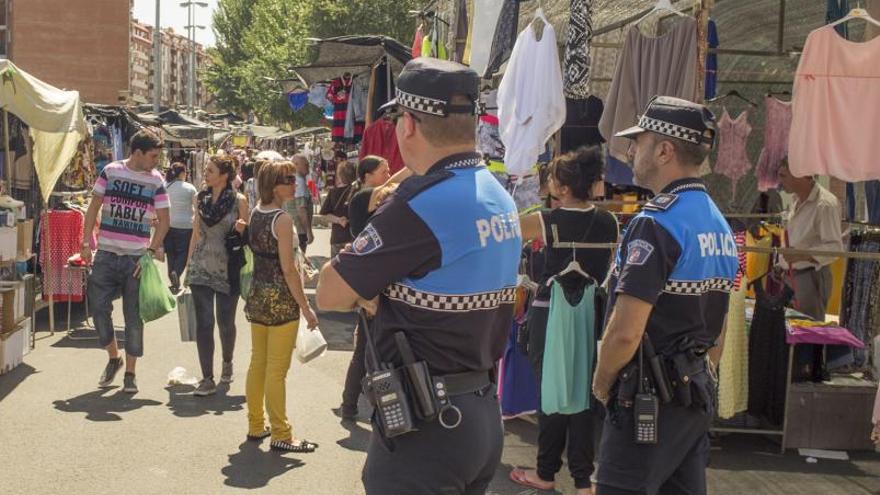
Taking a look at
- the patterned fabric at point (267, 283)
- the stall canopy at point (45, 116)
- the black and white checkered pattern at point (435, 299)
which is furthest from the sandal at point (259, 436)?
the stall canopy at point (45, 116)

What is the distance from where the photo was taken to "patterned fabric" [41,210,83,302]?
38.4 ft

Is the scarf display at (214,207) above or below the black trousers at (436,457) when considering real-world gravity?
above

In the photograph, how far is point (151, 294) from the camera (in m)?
8.65

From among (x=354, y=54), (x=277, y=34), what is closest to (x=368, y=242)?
(x=354, y=54)

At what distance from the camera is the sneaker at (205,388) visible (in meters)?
8.59

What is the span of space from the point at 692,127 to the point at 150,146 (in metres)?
5.78

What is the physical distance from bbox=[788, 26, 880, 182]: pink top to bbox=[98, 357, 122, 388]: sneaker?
5.67 m

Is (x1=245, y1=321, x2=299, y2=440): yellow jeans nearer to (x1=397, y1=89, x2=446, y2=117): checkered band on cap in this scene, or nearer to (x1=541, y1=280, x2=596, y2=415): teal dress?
(x1=541, y1=280, x2=596, y2=415): teal dress

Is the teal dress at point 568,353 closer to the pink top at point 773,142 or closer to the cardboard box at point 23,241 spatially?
the pink top at point 773,142

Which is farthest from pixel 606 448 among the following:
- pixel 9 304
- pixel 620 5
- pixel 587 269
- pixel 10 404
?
pixel 620 5

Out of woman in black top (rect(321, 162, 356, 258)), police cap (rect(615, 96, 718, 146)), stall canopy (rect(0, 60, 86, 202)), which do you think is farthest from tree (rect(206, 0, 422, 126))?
police cap (rect(615, 96, 718, 146))

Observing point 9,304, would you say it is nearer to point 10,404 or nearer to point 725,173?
point 10,404

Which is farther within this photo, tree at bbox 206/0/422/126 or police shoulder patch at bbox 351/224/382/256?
tree at bbox 206/0/422/126

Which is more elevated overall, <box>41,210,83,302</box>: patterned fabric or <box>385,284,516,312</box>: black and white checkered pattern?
<box>385,284,516,312</box>: black and white checkered pattern
